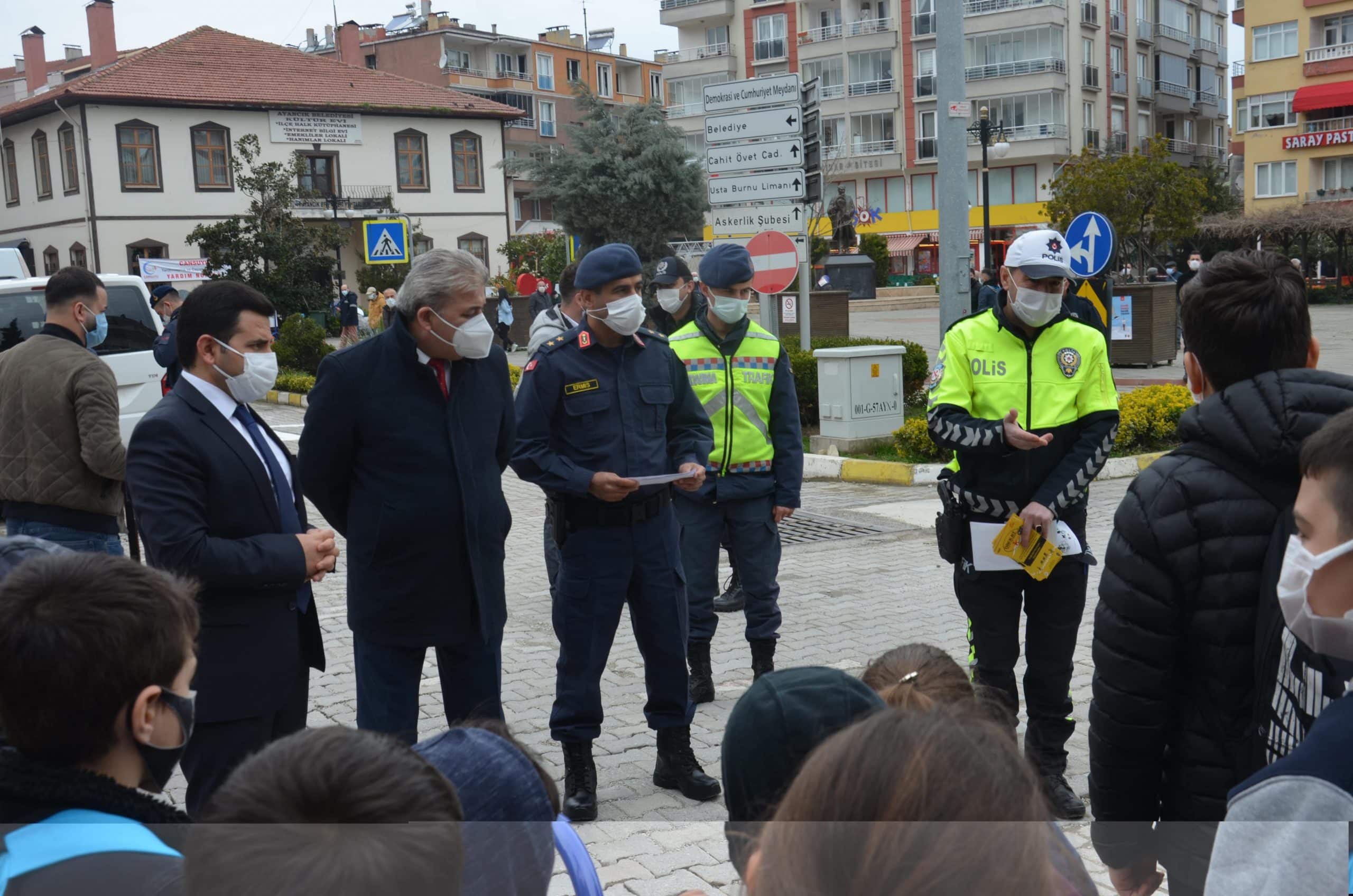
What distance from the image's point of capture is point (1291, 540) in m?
2.01

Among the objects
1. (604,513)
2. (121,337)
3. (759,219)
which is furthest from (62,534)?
(759,219)

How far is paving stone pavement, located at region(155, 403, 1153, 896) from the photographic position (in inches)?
175

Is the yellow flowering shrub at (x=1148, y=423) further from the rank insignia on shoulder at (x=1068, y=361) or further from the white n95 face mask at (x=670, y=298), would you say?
the rank insignia on shoulder at (x=1068, y=361)

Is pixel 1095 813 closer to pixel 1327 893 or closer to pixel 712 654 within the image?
pixel 1327 893

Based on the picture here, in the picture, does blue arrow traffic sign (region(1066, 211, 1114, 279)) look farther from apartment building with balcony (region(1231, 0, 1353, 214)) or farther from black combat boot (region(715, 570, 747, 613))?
apartment building with balcony (region(1231, 0, 1353, 214))

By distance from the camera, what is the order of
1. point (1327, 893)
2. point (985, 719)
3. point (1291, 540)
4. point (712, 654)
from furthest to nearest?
point (712, 654)
point (1291, 540)
point (1327, 893)
point (985, 719)

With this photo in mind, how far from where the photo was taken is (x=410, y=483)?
13.7 feet

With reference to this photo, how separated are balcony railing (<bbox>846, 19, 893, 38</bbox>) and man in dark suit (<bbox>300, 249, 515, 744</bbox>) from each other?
230ft

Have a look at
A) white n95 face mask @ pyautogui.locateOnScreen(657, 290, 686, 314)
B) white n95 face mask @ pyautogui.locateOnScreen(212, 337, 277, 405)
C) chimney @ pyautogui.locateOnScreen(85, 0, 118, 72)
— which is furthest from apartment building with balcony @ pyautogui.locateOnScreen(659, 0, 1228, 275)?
white n95 face mask @ pyautogui.locateOnScreen(212, 337, 277, 405)

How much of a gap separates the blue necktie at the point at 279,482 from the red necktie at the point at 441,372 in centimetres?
60

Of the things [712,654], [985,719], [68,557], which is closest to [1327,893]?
[985,719]

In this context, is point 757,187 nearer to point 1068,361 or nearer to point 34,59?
point 1068,361

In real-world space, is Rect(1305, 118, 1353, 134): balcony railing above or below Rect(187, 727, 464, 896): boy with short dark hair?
above

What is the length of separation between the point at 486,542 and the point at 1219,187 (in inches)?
2675
